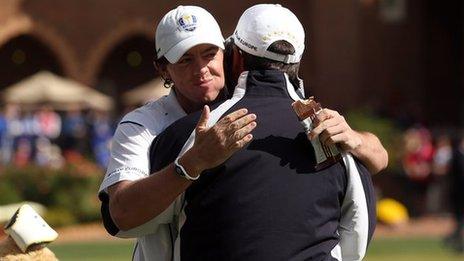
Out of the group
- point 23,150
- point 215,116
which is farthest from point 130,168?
point 23,150

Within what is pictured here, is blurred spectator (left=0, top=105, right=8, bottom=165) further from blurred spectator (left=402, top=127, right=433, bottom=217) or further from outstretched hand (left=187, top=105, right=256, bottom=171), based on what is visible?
outstretched hand (left=187, top=105, right=256, bottom=171)

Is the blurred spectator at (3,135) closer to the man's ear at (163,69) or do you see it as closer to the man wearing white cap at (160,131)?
the man's ear at (163,69)

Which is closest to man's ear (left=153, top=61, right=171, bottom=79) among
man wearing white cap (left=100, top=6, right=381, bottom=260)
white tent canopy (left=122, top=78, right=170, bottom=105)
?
man wearing white cap (left=100, top=6, right=381, bottom=260)

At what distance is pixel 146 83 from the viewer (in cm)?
4122

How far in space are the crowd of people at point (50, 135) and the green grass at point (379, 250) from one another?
790 centimetres

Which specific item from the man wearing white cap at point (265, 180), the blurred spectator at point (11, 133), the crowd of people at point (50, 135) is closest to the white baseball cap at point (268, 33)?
the man wearing white cap at point (265, 180)

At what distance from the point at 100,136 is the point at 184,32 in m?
27.1

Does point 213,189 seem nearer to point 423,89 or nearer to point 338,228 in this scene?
point 338,228

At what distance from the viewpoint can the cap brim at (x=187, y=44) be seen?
4.80 m

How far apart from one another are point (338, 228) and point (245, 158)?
0.48 m

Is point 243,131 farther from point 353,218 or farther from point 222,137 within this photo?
point 353,218

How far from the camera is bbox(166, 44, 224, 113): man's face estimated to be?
16.0 feet

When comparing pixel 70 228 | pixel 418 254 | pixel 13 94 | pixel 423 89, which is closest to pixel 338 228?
pixel 418 254

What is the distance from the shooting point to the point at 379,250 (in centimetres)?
2094
